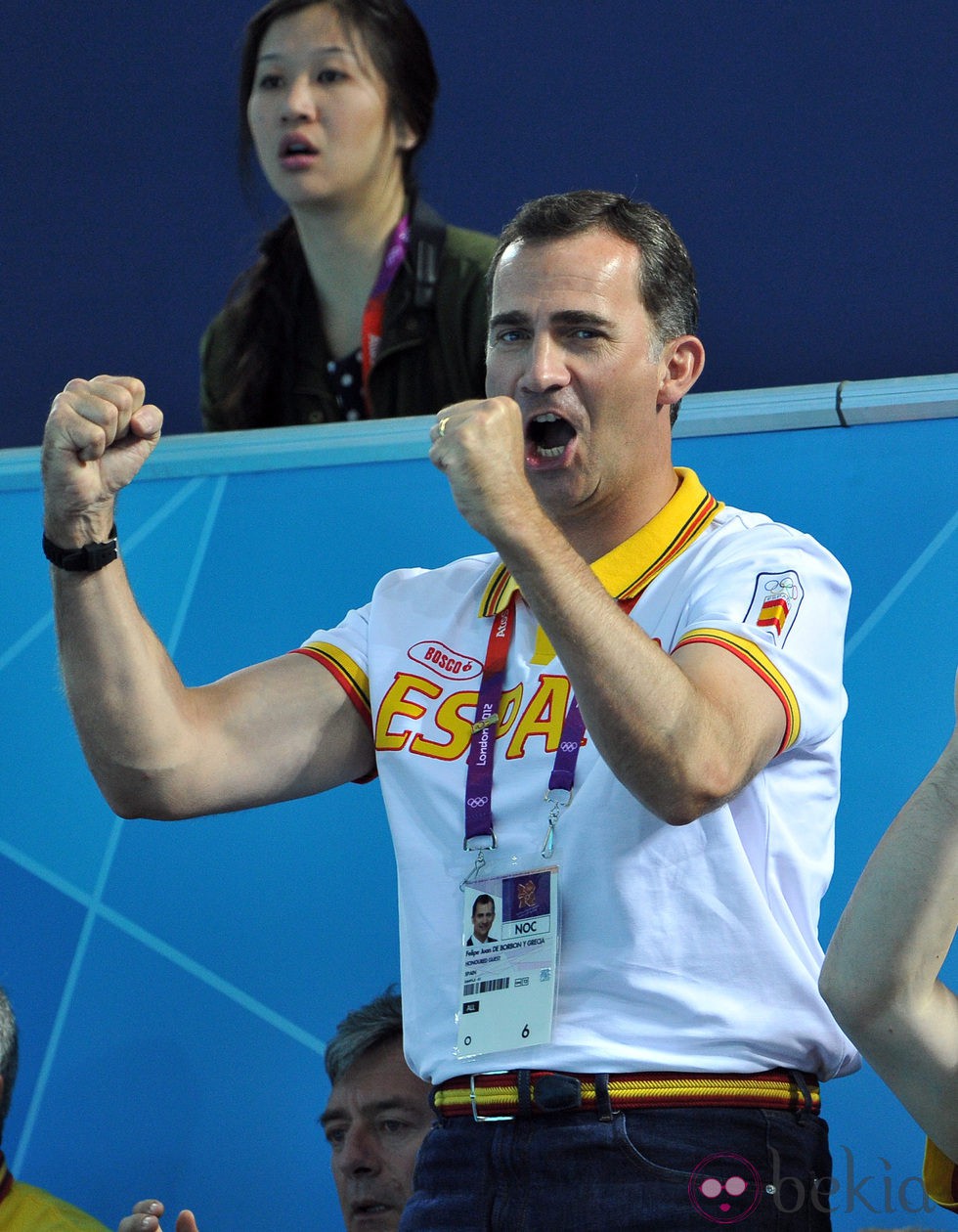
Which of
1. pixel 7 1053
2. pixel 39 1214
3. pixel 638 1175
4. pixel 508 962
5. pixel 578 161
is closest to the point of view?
pixel 638 1175

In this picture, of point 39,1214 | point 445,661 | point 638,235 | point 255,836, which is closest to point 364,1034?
point 255,836

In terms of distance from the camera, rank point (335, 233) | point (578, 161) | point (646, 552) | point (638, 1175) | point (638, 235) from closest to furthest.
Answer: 1. point (638, 1175)
2. point (646, 552)
3. point (638, 235)
4. point (335, 233)
5. point (578, 161)

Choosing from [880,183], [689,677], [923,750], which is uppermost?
[880,183]

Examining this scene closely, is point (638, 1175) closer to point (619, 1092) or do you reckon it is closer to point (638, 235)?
point (619, 1092)

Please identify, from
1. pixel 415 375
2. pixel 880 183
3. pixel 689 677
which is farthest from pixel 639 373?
pixel 880 183

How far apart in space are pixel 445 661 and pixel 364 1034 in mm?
673

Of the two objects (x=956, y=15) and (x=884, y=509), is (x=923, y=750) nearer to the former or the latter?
(x=884, y=509)

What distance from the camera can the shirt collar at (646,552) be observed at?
6.40ft

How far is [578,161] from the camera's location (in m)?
3.58

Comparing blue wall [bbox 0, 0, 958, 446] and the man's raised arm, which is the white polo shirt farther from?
blue wall [bbox 0, 0, 958, 446]

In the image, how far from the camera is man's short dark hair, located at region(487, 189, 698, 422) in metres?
2.09

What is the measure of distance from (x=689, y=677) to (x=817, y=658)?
0.64 feet

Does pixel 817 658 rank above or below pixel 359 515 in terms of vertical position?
below

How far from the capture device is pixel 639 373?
2049 millimetres
